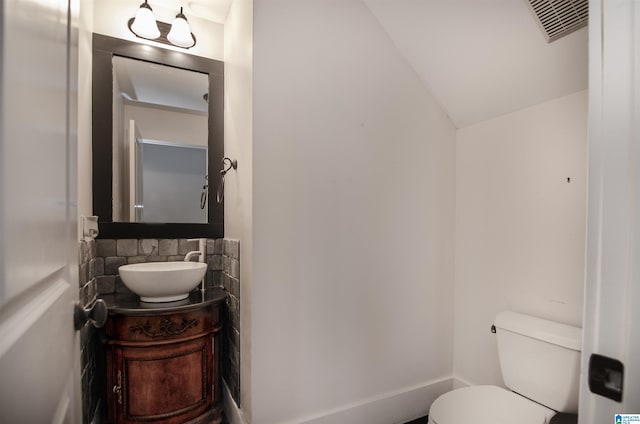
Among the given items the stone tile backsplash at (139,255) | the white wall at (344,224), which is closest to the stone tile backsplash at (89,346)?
the stone tile backsplash at (139,255)

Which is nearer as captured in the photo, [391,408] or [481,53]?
[481,53]

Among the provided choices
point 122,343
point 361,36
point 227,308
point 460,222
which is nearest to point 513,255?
point 460,222

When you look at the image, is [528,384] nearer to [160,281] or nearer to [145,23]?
[160,281]

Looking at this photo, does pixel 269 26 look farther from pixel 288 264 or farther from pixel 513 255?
pixel 513 255

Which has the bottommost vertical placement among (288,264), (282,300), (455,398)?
(455,398)

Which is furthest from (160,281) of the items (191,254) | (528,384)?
(528,384)

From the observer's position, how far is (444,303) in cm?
206

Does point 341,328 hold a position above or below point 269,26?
below

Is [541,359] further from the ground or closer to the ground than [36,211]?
closer to the ground

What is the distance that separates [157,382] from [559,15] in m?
2.50

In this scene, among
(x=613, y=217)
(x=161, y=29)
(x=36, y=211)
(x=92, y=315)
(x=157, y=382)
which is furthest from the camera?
(x=161, y=29)

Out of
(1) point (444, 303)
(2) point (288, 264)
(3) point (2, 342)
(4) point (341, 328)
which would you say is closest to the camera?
(3) point (2, 342)

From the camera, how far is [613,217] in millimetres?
612

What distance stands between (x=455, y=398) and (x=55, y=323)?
1590 millimetres
